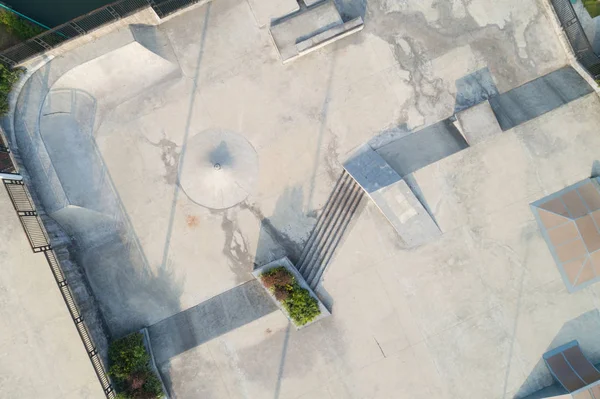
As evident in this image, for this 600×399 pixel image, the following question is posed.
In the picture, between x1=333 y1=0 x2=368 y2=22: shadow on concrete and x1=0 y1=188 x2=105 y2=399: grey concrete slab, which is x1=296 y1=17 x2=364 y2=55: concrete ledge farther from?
x1=0 y1=188 x2=105 y2=399: grey concrete slab

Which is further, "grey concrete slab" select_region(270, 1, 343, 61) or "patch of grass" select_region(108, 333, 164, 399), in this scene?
"grey concrete slab" select_region(270, 1, 343, 61)

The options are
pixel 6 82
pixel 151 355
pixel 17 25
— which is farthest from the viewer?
pixel 17 25

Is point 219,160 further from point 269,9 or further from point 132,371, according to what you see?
point 132,371

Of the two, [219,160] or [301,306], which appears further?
[219,160]

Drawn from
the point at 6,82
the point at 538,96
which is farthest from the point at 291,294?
the point at 6,82

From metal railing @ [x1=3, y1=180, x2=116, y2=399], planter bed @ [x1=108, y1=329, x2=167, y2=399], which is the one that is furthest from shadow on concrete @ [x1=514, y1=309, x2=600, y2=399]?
metal railing @ [x1=3, y1=180, x2=116, y2=399]

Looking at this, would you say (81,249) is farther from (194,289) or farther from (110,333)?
(194,289)

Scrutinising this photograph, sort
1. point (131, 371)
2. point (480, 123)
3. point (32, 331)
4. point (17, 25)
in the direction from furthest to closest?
point (17, 25)
point (480, 123)
point (32, 331)
point (131, 371)
